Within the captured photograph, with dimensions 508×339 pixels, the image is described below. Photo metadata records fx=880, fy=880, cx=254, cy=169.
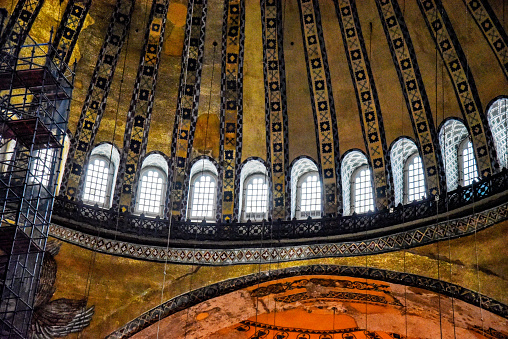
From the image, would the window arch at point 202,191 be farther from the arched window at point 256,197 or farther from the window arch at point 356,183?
the window arch at point 356,183

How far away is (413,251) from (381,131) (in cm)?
324

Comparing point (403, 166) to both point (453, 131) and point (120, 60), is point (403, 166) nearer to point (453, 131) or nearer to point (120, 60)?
point (453, 131)

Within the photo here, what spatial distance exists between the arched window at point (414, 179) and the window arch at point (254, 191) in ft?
11.3

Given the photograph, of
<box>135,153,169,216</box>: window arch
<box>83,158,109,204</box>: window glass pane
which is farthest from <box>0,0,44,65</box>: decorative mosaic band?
<box>135,153,169,216</box>: window arch

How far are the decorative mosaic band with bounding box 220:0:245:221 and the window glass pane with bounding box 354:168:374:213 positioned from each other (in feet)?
9.87

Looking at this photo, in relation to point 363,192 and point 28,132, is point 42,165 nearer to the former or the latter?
point 28,132

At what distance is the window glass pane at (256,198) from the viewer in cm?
2162

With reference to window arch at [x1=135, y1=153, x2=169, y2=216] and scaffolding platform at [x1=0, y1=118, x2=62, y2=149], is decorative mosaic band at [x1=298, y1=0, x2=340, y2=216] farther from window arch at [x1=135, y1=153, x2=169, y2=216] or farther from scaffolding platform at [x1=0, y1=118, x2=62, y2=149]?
scaffolding platform at [x1=0, y1=118, x2=62, y2=149]

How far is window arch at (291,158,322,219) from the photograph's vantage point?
21.3m

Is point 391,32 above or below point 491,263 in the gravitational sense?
above

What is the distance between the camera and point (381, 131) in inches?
824

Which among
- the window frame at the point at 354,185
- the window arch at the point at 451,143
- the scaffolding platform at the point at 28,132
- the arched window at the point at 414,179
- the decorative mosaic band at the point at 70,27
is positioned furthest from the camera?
the decorative mosaic band at the point at 70,27

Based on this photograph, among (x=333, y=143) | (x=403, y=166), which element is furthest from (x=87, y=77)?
(x=403, y=166)

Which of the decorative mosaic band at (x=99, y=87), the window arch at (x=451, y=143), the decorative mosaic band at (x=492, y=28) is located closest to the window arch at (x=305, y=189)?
the window arch at (x=451, y=143)
